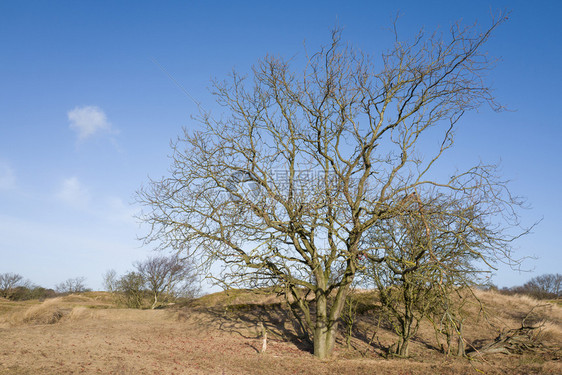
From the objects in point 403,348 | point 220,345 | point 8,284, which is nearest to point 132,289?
point 220,345

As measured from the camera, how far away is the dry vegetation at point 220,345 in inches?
446

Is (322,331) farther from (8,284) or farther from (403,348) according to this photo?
(8,284)

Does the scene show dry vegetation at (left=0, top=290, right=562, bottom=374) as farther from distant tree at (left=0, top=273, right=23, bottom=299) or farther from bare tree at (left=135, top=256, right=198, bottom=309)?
distant tree at (left=0, top=273, right=23, bottom=299)

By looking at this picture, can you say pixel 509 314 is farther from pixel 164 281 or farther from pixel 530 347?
pixel 164 281

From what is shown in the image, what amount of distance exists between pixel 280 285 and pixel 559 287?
3331 inches

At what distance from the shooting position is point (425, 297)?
13.7 metres

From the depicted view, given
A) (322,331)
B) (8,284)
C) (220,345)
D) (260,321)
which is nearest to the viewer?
(322,331)

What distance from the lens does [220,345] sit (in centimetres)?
1570

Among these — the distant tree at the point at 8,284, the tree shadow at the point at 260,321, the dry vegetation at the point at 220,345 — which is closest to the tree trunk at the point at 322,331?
the dry vegetation at the point at 220,345

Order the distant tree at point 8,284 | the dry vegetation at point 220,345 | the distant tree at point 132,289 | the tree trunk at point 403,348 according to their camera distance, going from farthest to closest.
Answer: the distant tree at point 8,284 → the distant tree at point 132,289 → the tree trunk at point 403,348 → the dry vegetation at point 220,345

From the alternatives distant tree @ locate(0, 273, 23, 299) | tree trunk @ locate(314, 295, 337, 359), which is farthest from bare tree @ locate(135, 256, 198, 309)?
distant tree @ locate(0, 273, 23, 299)

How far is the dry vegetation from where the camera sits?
11.3 meters

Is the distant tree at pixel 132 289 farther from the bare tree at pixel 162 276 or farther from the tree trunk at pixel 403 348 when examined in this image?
the tree trunk at pixel 403 348

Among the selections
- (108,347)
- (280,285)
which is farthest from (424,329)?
(108,347)
